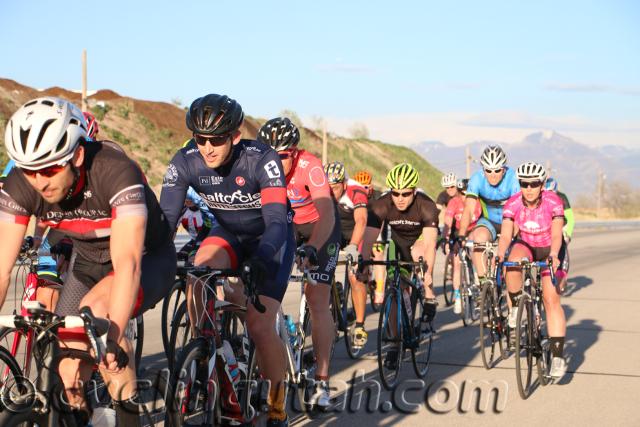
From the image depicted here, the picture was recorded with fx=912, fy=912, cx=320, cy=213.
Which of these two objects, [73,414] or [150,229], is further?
[150,229]

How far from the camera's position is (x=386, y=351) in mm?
8055

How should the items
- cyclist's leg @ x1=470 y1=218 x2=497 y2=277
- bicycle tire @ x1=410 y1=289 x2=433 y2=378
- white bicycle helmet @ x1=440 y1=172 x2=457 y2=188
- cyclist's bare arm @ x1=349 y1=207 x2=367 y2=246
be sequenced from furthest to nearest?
white bicycle helmet @ x1=440 y1=172 x2=457 y2=188, cyclist's leg @ x1=470 y1=218 x2=497 y2=277, cyclist's bare arm @ x1=349 y1=207 x2=367 y2=246, bicycle tire @ x1=410 y1=289 x2=433 y2=378

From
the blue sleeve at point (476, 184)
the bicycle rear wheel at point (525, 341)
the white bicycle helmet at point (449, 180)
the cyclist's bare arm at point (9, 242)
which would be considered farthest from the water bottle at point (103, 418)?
the white bicycle helmet at point (449, 180)

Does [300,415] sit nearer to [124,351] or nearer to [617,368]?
[124,351]

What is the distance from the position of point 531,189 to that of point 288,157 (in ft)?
9.17

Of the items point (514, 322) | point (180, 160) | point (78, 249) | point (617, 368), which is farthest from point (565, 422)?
point (78, 249)

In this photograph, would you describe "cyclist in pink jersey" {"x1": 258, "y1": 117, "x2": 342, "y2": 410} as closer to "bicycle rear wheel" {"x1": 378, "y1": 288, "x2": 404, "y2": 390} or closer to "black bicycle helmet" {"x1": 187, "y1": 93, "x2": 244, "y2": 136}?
"bicycle rear wheel" {"x1": 378, "y1": 288, "x2": 404, "y2": 390}

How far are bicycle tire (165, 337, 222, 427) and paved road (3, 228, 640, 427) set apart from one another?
181 centimetres

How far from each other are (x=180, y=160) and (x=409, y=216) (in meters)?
4.31

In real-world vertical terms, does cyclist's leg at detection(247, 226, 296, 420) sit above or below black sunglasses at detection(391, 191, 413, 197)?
below

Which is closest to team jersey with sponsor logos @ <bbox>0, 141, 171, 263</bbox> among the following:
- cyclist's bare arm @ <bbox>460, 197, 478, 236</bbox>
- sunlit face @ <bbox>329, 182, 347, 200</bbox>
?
sunlit face @ <bbox>329, 182, 347, 200</bbox>

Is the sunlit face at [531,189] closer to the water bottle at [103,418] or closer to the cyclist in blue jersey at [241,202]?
the cyclist in blue jersey at [241,202]

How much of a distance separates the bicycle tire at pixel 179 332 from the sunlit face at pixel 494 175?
596cm

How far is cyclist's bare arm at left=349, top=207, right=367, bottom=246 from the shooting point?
962 centimetres
